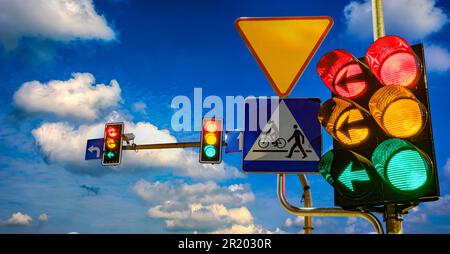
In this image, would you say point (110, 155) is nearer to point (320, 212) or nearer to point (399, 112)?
point (320, 212)

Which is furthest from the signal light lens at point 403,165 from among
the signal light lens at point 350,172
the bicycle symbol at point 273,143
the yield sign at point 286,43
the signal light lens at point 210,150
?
the signal light lens at point 210,150

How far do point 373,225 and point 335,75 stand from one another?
0.97 metres

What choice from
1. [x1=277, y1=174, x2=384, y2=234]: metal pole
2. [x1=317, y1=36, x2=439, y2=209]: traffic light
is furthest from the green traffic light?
[x1=277, y1=174, x2=384, y2=234]: metal pole

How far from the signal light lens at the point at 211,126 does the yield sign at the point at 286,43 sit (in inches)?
203

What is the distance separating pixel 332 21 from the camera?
3.35 m

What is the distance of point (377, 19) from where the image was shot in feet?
8.86

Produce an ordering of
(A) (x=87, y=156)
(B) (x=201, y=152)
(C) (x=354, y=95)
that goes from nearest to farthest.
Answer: (C) (x=354, y=95), (B) (x=201, y=152), (A) (x=87, y=156)

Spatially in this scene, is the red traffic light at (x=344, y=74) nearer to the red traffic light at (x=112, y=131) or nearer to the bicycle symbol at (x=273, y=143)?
the bicycle symbol at (x=273, y=143)

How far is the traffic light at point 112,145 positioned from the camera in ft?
30.3

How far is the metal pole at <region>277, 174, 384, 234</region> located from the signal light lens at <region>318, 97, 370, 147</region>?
48cm

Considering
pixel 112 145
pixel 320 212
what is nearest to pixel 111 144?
pixel 112 145
